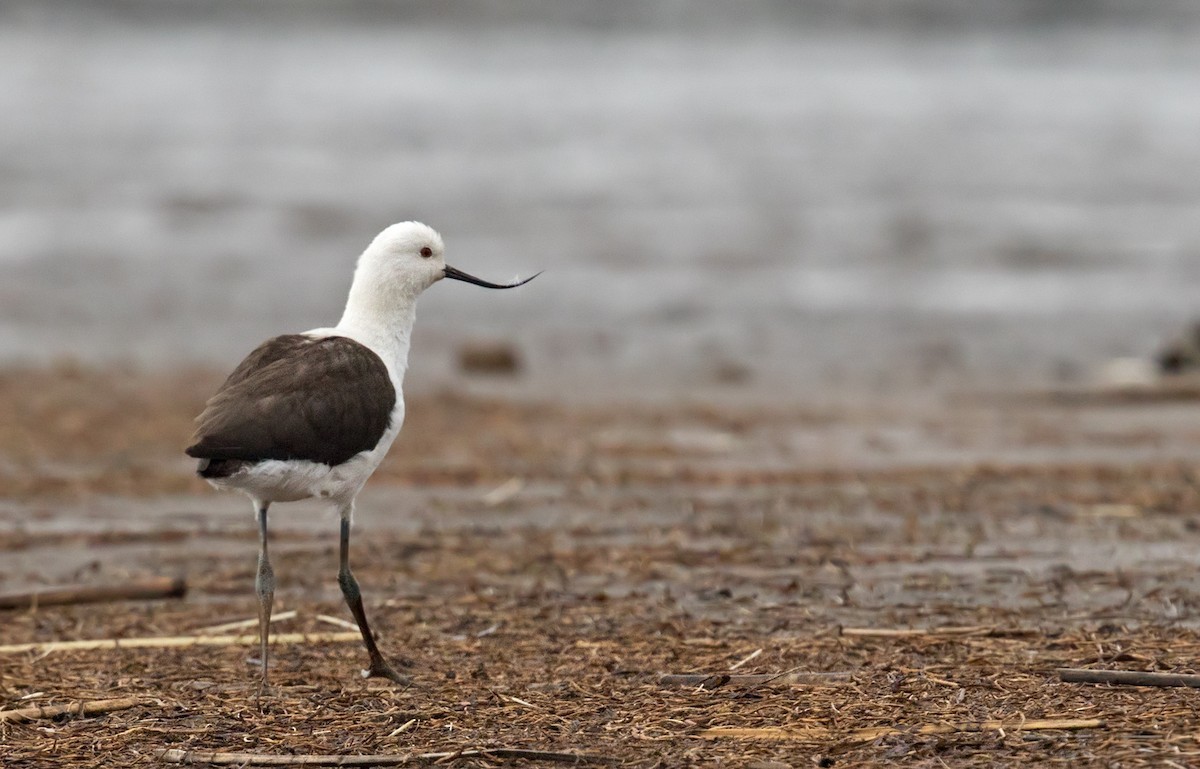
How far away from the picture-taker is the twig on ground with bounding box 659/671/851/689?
505 cm

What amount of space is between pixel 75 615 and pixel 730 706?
9.10 ft

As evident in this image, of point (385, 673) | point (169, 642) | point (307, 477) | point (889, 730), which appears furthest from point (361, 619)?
point (889, 730)

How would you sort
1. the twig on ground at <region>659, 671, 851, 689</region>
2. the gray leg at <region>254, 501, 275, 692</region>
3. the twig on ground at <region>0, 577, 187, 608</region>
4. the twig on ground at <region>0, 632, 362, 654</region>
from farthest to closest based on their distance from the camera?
1. the twig on ground at <region>0, 577, 187, 608</region>
2. the twig on ground at <region>0, 632, 362, 654</region>
3. the gray leg at <region>254, 501, 275, 692</region>
4. the twig on ground at <region>659, 671, 851, 689</region>

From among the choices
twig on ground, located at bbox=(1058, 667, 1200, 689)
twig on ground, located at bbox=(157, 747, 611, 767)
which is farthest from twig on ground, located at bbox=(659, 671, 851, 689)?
twig on ground, located at bbox=(157, 747, 611, 767)

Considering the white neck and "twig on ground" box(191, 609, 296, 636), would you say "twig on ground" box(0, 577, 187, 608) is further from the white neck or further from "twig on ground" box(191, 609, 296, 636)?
the white neck

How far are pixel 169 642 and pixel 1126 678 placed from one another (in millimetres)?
3245

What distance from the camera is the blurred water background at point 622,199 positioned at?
48.7 feet

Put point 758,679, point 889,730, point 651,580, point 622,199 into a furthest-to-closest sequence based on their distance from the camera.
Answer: point 622,199 < point 651,580 < point 758,679 < point 889,730

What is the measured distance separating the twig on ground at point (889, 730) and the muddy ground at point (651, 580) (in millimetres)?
12

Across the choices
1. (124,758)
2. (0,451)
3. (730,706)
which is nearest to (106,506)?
(0,451)

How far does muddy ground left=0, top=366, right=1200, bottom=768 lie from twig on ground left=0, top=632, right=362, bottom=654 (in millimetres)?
59

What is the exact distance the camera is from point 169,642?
5.78m

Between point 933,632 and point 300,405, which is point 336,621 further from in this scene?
point 933,632

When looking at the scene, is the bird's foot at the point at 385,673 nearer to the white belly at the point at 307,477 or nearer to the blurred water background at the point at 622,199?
the white belly at the point at 307,477
